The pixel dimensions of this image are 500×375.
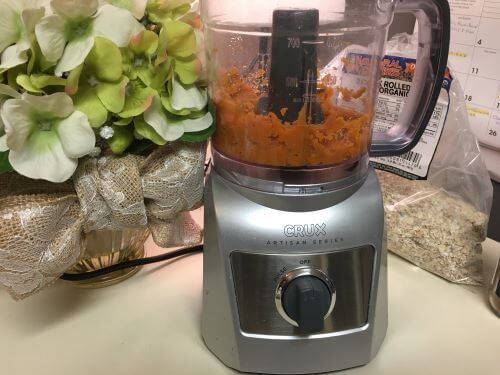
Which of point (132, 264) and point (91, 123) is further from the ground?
point (91, 123)

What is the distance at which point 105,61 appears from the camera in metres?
0.39

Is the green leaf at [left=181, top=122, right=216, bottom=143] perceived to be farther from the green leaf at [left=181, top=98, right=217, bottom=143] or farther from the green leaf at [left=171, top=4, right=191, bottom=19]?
the green leaf at [left=171, top=4, right=191, bottom=19]

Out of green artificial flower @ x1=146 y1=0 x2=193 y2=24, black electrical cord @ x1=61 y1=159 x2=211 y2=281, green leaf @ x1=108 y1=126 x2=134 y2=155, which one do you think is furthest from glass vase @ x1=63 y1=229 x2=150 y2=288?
green artificial flower @ x1=146 y1=0 x2=193 y2=24

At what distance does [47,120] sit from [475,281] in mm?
519

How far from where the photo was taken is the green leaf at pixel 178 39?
417 mm

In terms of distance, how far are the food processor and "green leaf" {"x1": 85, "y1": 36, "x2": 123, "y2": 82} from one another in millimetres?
111

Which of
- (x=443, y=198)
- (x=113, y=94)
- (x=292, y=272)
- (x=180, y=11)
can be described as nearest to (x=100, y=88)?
(x=113, y=94)

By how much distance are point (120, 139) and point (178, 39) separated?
0.34 ft

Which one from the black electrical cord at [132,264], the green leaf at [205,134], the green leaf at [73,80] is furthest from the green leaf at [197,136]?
the black electrical cord at [132,264]

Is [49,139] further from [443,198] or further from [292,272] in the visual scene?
[443,198]

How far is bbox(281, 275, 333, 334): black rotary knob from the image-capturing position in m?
0.42

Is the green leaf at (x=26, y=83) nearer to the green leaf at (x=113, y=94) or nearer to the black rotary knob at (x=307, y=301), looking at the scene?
the green leaf at (x=113, y=94)

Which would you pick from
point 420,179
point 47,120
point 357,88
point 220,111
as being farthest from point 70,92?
point 420,179

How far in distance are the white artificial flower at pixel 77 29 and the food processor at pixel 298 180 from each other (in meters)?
0.12
